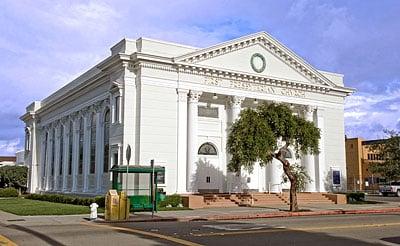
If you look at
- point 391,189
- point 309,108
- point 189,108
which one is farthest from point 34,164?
point 391,189

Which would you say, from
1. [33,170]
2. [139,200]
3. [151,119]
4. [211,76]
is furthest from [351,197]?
[33,170]

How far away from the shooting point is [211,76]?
40.0 m

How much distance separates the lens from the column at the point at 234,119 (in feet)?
133

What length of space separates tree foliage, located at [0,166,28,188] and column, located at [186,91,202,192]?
42.5m

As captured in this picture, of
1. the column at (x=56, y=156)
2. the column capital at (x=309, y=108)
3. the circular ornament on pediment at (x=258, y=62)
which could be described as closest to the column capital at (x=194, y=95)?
the circular ornament on pediment at (x=258, y=62)

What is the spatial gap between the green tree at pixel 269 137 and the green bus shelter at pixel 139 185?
4842mm

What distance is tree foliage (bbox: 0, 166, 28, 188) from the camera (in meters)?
71.8

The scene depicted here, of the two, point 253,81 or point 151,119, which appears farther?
point 253,81

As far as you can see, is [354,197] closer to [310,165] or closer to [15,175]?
[310,165]

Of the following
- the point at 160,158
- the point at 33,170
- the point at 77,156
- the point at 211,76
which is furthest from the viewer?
the point at 33,170

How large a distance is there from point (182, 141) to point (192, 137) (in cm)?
84

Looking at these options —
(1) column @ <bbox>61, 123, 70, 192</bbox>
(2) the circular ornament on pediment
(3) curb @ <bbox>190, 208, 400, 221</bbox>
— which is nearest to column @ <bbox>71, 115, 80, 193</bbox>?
(1) column @ <bbox>61, 123, 70, 192</bbox>

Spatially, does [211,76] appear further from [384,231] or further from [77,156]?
[384,231]

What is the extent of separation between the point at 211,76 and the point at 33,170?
36.4m
